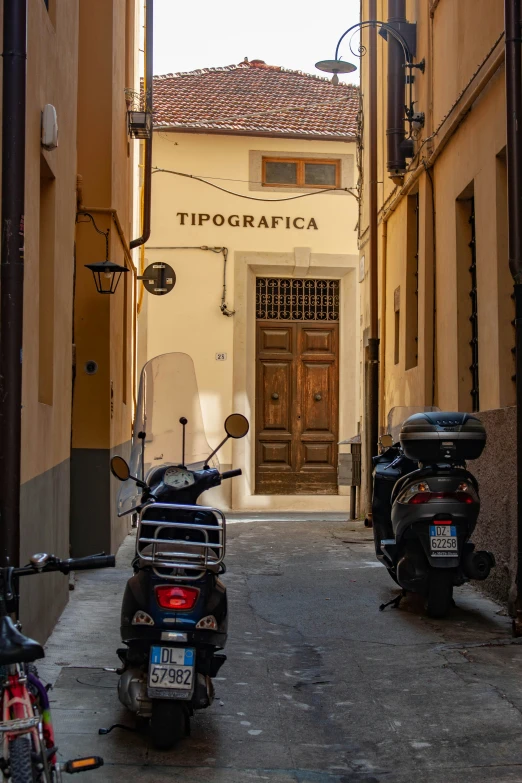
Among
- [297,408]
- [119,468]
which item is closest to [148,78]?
[297,408]

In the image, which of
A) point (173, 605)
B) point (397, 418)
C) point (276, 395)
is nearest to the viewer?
point (173, 605)

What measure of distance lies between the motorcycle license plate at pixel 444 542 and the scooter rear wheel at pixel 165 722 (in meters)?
2.92

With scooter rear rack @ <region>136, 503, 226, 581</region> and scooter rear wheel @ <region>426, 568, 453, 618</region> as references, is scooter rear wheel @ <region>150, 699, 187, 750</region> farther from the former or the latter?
scooter rear wheel @ <region>426, 568, 453, 618</region>

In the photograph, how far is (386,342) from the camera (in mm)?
13891

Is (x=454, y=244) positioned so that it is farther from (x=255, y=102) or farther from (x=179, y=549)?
(x=255, y=102)

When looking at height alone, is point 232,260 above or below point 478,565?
above

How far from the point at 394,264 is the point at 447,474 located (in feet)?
22.2

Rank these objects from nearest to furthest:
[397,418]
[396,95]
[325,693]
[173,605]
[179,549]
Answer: [173,605]
[179,549]
[325,693]
[397,418]
[396,95]

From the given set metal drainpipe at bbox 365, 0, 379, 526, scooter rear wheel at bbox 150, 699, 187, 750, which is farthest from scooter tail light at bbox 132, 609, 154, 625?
metal drainpipe at bbox 365, 0, 379, 526

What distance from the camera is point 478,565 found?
693 cm

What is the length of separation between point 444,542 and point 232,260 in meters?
13.8

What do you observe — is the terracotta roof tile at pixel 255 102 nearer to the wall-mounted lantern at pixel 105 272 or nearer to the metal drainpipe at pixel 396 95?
the metal drainpipe at pixel 396 95

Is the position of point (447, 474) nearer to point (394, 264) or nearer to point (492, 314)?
point (492, 314)

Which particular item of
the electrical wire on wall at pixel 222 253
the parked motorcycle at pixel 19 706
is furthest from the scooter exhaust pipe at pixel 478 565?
the electrical wire on wall at pixel 222 253
